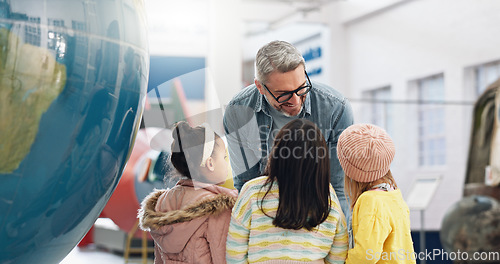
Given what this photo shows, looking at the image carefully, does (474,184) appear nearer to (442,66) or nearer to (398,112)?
(398,112)

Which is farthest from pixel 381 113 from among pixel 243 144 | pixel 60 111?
pixel 60 111

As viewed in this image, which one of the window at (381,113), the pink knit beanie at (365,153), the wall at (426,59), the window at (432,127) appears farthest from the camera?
the window at (432,127)

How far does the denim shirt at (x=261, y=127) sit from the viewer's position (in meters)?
2.48

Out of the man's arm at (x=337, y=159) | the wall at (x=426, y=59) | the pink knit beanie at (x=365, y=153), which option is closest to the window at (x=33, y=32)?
the pink knit beanie at (x=365, y=153)

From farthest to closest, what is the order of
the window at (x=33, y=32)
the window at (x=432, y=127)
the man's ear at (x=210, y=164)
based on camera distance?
the window at (x=432, y=127) → the man's ear at (x=210, y=164) → the window at (x=33, y=32)

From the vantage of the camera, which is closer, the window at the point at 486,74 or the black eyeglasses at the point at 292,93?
the black eyeglasses at the point at 292,93

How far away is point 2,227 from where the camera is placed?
1712mm

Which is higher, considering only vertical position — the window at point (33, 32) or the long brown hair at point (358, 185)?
the window at point (33, 32)

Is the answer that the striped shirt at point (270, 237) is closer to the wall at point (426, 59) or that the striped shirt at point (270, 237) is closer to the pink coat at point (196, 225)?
the pink coat at point (196, 225)

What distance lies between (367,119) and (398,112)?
18.6 inches

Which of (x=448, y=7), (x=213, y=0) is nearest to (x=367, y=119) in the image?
(x=448, y=7)

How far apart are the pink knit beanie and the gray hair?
13.3 inches

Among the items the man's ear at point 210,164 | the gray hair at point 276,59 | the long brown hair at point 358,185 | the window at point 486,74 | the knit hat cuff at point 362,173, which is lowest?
the long brown hair at point 358,185

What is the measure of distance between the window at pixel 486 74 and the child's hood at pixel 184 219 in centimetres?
792
